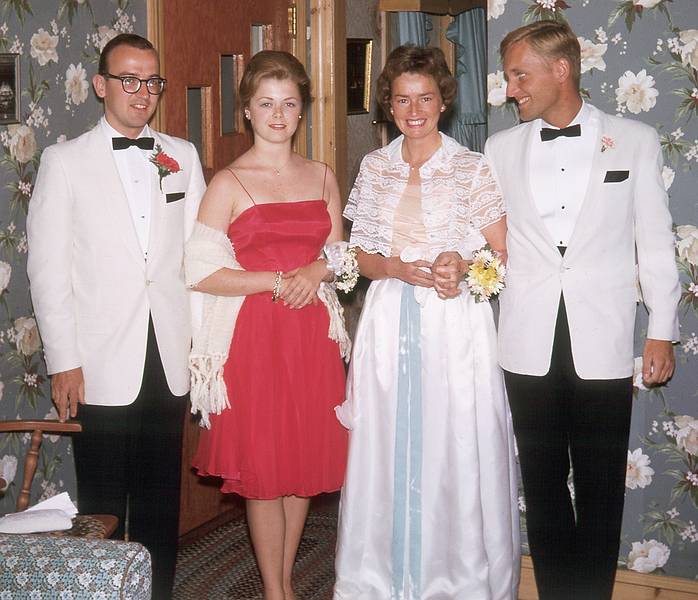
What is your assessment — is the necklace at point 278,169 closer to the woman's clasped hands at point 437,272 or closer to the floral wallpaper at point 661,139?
the woman's clasped hands at point 437,272

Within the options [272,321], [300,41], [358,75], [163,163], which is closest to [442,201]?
[272,321]

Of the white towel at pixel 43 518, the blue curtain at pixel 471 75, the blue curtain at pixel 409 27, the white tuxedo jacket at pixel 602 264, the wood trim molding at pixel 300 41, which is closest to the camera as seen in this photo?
the white towel at pixel 43 518

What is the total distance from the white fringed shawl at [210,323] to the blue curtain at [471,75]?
Answer: 3.40m

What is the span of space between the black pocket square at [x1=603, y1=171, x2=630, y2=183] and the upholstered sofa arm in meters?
1.66

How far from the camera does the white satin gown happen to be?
9.89 feet

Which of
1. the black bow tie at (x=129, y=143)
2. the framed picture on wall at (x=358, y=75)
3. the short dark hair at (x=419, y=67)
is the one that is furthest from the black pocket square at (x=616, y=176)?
the framed picture on wall at (x=358, y=75)

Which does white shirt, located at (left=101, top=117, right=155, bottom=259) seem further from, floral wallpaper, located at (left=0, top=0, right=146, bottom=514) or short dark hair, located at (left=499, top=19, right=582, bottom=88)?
short dark hair, located at (left=499, top=19, right=582, bottom=88)

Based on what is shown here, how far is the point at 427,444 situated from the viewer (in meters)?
3.04

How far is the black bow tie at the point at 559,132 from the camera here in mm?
2867

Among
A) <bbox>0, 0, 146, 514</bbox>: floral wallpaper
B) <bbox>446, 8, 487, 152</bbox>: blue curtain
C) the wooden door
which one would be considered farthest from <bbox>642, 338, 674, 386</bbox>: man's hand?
<bbox>446, 8, 487, 152</bbox>: blue curtain

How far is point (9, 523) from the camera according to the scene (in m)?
2.43

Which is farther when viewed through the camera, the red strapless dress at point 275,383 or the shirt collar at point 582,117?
the red strapless dress at point 275,383

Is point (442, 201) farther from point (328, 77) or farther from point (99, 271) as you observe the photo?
point (328, 77)

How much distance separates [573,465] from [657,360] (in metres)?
0.41
